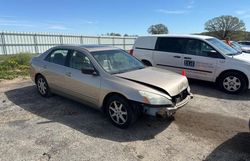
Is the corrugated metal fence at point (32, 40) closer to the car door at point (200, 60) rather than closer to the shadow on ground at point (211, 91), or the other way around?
the car door at point (200, 60)

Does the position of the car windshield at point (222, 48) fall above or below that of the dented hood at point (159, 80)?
above

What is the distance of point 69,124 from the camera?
4180 millimetres

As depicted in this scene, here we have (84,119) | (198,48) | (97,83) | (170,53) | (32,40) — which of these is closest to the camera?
(97,83)

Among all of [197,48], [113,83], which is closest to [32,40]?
[197,48]

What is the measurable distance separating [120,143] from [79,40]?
19028 mm

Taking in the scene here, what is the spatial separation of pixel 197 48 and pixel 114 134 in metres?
4.67

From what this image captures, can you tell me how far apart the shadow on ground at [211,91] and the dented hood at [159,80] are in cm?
236

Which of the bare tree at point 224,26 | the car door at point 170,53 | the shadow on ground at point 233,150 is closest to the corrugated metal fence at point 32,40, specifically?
the car door at point 170,53

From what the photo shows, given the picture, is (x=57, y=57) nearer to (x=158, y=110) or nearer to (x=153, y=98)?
(x=153, y=98)

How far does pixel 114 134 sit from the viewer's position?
377 centimetres

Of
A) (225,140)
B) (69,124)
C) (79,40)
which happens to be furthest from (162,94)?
(79,40)

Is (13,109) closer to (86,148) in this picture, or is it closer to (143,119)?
(86,148)

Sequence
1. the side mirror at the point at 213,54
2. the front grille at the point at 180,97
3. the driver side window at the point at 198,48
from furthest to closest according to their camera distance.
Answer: the driver side window at the point at 198,48 → the side mirror at the point at 213,54 → the front grille at the point at 180,97

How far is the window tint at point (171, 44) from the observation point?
287 inches
